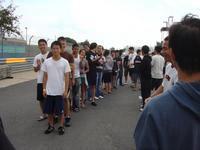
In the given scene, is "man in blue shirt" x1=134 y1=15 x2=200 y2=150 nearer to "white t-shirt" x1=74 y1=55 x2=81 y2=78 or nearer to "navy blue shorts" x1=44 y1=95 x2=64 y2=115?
"navy blue shorts" x1=44 y1=95 x2=64 y2=115

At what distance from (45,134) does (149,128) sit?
5775 millimetres

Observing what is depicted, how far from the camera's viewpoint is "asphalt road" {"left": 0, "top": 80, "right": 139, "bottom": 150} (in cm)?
658

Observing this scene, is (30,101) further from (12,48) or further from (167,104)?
(12,48)

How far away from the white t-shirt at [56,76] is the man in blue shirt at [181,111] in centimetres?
545

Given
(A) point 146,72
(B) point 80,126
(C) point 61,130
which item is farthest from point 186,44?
(A) point 146,72

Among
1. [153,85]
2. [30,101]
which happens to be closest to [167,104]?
[153,85]

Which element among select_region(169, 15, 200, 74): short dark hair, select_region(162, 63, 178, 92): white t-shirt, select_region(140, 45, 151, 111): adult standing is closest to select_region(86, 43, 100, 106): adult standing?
select_region(140, 45, 151, 111): adult standing

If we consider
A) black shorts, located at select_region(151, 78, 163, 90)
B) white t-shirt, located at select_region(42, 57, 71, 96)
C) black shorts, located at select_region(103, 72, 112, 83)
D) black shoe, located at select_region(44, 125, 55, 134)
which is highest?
white t-shirt, located at select_region(42, 57, 71, 96)

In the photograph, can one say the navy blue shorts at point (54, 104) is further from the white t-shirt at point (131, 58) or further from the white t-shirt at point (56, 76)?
the white t-shirt at point (131, 58)

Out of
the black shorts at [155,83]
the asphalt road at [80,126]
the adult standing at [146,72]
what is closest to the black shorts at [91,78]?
the asphalt road at [80,126]

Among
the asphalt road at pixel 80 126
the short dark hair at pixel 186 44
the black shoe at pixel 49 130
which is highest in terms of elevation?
the short dark hair at pixel 186 44

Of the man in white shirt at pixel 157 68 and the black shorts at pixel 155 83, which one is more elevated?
the man in white shirt at pixel 157 68

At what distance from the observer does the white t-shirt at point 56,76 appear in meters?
7.16

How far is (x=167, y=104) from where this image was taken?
1780 mm
